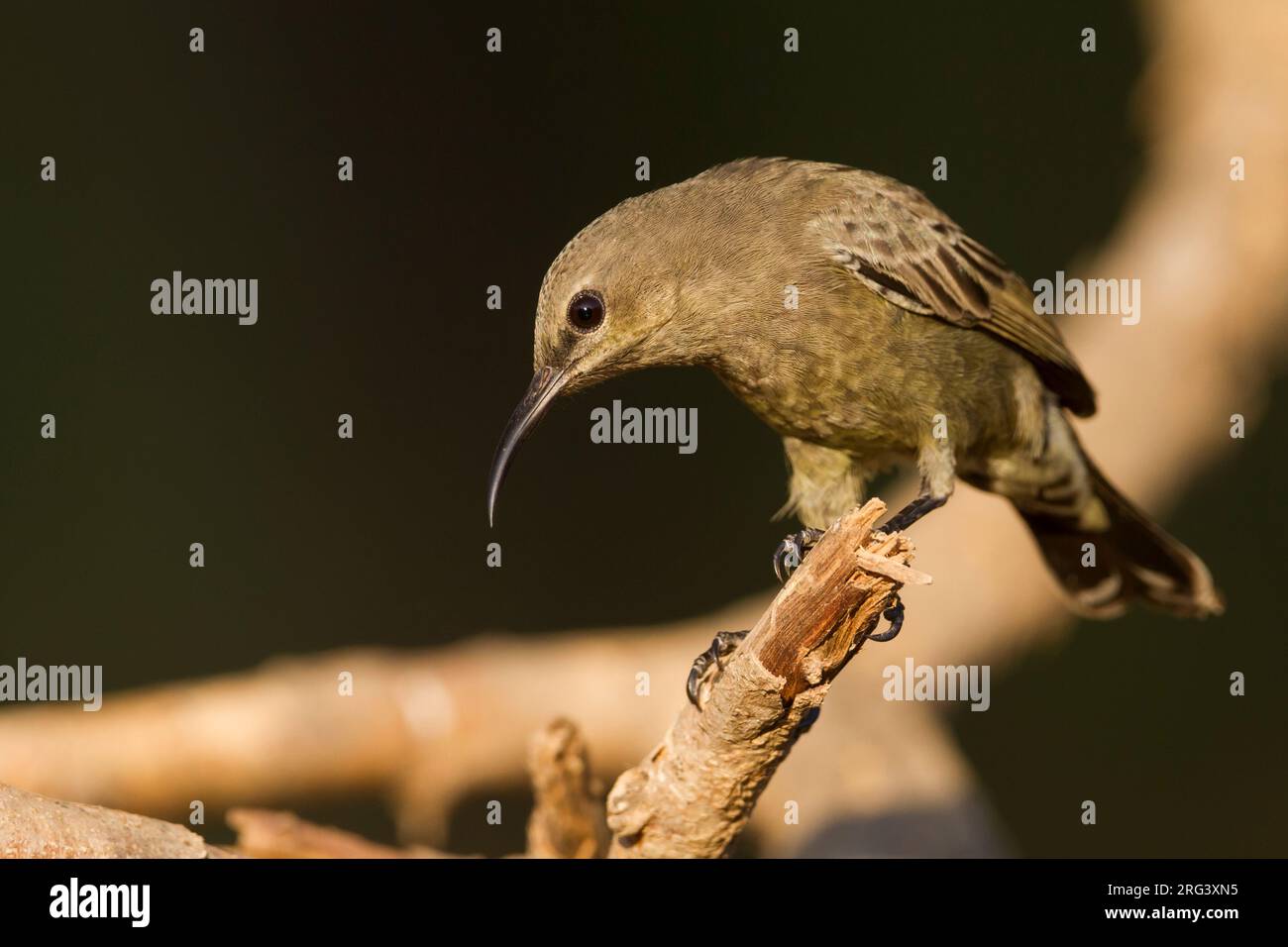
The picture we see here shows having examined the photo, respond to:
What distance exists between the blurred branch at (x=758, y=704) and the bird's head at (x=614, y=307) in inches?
41.3

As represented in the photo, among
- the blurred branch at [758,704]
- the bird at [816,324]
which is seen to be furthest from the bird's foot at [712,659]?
the blurred branch at [758,704]

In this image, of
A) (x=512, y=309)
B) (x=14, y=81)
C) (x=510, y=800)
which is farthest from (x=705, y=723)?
(x=14, y=81)

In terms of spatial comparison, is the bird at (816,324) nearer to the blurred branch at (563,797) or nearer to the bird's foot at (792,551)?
the bird's foot at (792,551)

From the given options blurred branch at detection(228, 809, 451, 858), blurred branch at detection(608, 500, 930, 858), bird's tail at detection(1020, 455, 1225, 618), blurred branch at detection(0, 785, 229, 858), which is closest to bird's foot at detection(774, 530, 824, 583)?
blurred branch at detection(608, 500, 930, 858)

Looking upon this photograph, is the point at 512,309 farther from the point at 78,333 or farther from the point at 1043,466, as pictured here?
the point at 1043,466

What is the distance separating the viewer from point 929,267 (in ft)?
13.7

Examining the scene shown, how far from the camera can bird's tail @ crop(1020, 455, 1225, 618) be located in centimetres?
497

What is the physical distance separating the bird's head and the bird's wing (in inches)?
18.5

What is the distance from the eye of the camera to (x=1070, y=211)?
23.4 ft

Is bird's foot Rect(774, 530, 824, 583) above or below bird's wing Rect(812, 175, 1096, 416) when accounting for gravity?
below

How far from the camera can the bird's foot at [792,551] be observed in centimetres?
409

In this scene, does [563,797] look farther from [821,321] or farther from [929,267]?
[929,267]

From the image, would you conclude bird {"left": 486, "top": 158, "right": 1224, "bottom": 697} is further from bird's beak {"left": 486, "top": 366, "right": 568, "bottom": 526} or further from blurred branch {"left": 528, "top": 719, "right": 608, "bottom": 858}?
blurred branch {"left": 528, "top": 719, "right": 608, "bottom": 858}

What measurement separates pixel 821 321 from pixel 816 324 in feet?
0.07
